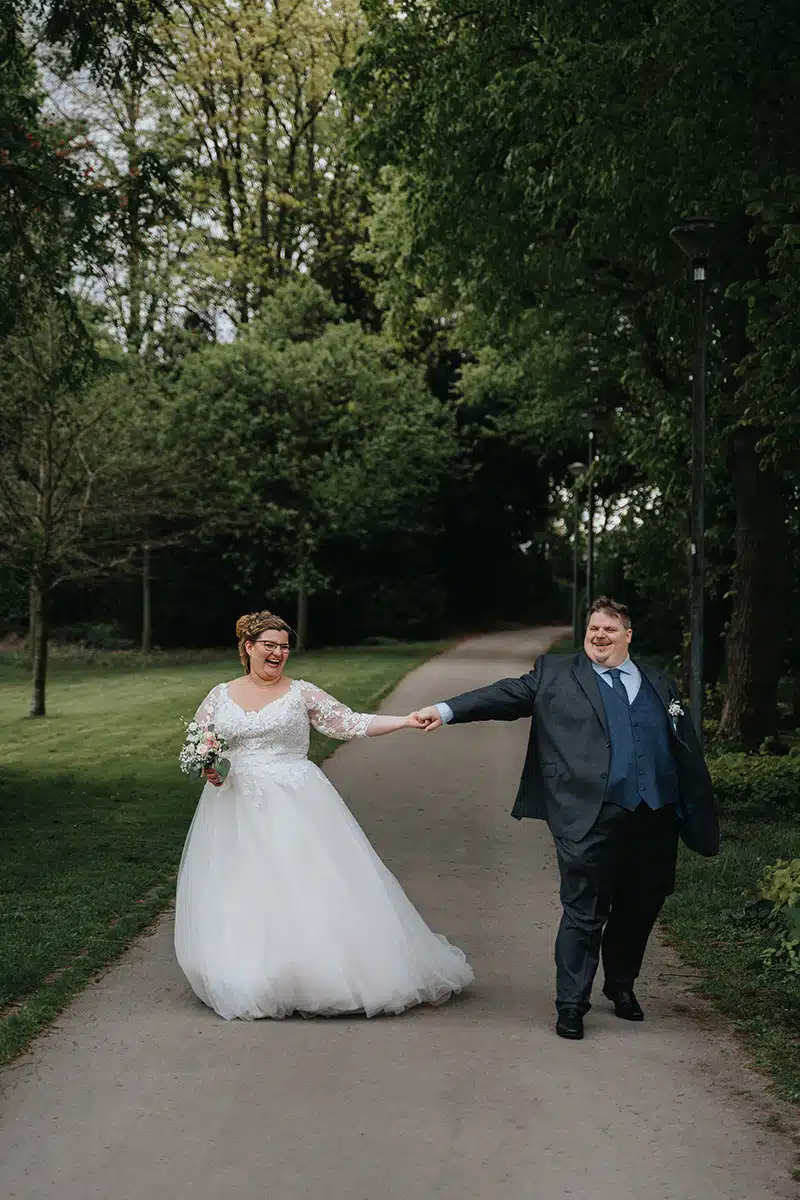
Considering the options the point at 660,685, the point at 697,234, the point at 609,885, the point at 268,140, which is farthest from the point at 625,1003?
the point at 268,140

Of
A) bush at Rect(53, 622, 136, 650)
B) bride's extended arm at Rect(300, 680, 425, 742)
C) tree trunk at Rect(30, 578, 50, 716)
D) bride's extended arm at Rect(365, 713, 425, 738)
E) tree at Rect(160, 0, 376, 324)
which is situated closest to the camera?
bride's extended arm at Rect(365, 713, 425, 738)

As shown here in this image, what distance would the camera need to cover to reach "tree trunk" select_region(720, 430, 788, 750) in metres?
18.1

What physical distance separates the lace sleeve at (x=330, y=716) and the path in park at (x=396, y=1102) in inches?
56.8

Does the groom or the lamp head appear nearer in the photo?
the groom

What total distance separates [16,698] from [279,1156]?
2382cm

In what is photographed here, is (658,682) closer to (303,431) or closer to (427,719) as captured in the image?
(427,719)

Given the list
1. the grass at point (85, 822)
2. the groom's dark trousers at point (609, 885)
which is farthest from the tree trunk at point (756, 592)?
the groom's dark trousers at point (609, 885)

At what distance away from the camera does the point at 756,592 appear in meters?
18.2

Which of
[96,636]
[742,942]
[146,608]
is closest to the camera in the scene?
[742,942]

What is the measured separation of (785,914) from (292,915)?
248cm

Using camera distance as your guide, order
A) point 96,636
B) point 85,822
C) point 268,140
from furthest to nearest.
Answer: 1. point 268,140
2. point 96,636
3. point 85,822

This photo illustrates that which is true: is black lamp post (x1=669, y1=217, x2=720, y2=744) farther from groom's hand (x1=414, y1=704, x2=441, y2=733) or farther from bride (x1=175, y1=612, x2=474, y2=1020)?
bride (x1=175, y1=612, x2=474, y2=1020)

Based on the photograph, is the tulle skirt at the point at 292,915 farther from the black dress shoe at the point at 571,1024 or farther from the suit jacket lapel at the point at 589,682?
the suit jacket lapel at the point at 589,682

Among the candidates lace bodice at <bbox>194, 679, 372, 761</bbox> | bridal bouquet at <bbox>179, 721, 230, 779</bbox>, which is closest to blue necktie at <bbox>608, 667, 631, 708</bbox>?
lace bodice at <bbox>194, 679, 372, 761</bbox>
